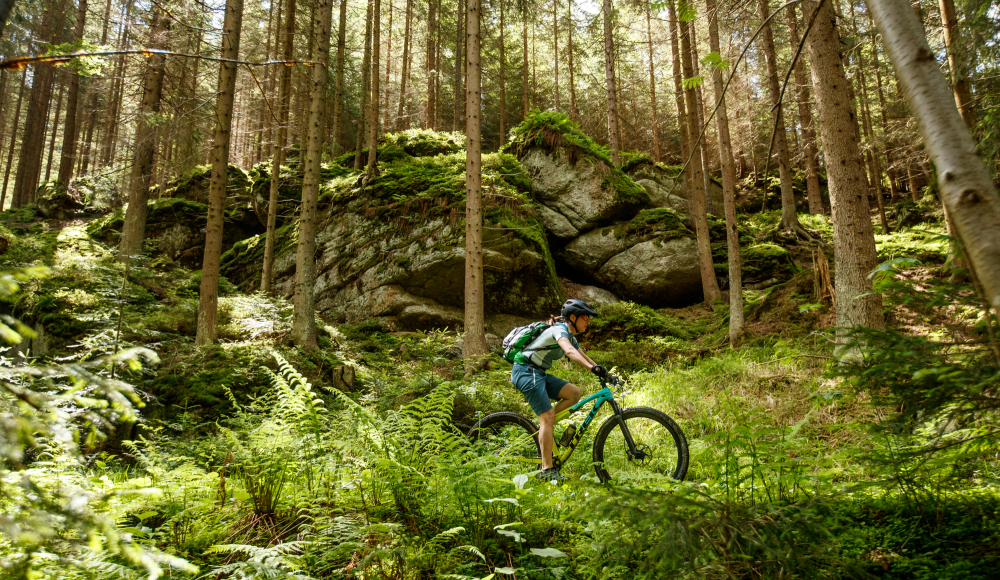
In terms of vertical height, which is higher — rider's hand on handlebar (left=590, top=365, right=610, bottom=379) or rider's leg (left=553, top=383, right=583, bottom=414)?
rider's hand on handlebar (left=590, top=365, right=610, bottom=379)

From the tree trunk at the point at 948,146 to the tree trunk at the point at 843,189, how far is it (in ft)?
18.7

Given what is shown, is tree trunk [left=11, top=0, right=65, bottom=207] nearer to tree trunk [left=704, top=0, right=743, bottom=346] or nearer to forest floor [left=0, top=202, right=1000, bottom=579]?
forest floor [left=0, top=202, right=1000, bottom=579]

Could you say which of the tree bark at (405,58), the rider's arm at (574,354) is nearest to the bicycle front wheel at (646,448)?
the rider's arm at (574,354)

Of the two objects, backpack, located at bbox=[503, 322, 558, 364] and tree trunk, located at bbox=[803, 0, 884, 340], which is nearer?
backpack, located at bbox=[503, 322, 558, 364]

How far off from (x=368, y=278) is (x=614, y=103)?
474 inches

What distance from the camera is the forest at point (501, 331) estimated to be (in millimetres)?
1968

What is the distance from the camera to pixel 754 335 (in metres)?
9.45

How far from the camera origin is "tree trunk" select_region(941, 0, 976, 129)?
25.0 feet

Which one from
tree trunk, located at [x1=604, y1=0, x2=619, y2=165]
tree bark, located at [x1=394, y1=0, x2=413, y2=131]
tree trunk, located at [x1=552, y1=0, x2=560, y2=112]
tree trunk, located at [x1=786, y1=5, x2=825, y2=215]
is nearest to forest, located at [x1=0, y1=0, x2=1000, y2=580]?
tree trunk, located at [x1=604, y1=0, x2=619, y2=165]

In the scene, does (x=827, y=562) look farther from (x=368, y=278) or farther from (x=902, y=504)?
(x=368, y=278)

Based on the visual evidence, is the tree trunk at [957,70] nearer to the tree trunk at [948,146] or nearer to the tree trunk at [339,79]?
the tree trunk at [948,146]

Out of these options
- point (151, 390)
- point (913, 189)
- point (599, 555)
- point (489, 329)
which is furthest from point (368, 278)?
point (913, 189)

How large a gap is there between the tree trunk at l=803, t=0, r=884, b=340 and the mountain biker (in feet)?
13.2

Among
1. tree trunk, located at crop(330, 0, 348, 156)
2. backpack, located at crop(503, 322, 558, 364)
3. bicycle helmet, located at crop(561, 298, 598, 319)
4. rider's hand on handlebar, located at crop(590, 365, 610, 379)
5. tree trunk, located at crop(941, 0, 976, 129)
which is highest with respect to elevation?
tree trunk, located at crop(330, 0, 348, 156)
